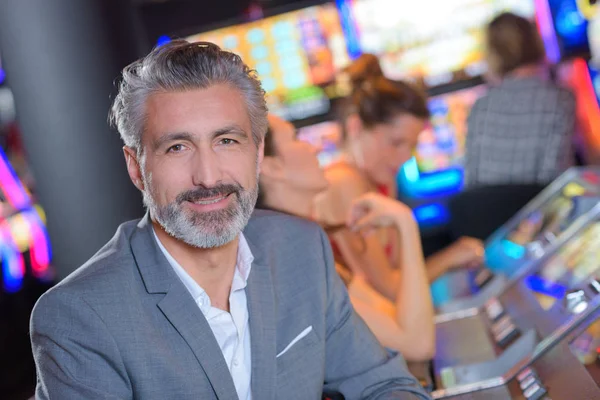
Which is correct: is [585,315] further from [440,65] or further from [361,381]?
[440,65]

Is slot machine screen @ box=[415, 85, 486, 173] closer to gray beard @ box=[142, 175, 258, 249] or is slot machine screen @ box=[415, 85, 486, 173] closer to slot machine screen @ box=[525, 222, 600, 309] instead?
slot machine screen @ box=[525, 222, 600, 309]

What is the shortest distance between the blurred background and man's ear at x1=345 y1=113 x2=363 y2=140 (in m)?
0.41

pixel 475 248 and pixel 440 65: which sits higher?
pixel 440 65

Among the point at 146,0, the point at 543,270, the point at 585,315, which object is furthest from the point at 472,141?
the point at 146,0

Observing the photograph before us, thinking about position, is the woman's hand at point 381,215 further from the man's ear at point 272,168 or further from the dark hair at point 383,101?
the dark hair at point 383,101

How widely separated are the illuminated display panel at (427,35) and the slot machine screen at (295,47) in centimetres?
15

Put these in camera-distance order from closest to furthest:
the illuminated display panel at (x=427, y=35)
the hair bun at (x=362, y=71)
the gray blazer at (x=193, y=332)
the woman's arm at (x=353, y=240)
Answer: the gray blazer at (x=193, y=332) → the woman's arm at (x=353, y=240) → the hair bun at (x=362, y=71) → the illuminated display panel at (x=427, y=35)

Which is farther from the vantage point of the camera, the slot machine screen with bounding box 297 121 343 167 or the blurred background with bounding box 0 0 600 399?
the slot machine screen with bounding box 297 121 343 167

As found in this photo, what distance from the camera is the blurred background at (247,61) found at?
2416 millimetres

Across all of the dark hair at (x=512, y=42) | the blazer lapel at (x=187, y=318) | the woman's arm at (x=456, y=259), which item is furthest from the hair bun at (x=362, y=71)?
the blazer lapel at (x=187, y=318)

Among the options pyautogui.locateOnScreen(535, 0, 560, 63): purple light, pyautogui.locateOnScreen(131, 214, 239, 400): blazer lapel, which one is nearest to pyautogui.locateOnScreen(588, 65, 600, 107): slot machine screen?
pyautogui.locateOnScreen(535, 0, 560, 63): purple light

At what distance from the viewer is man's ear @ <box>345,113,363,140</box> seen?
2.88 meters

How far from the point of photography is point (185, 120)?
4.98 ft

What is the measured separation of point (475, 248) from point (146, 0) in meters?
4.78
